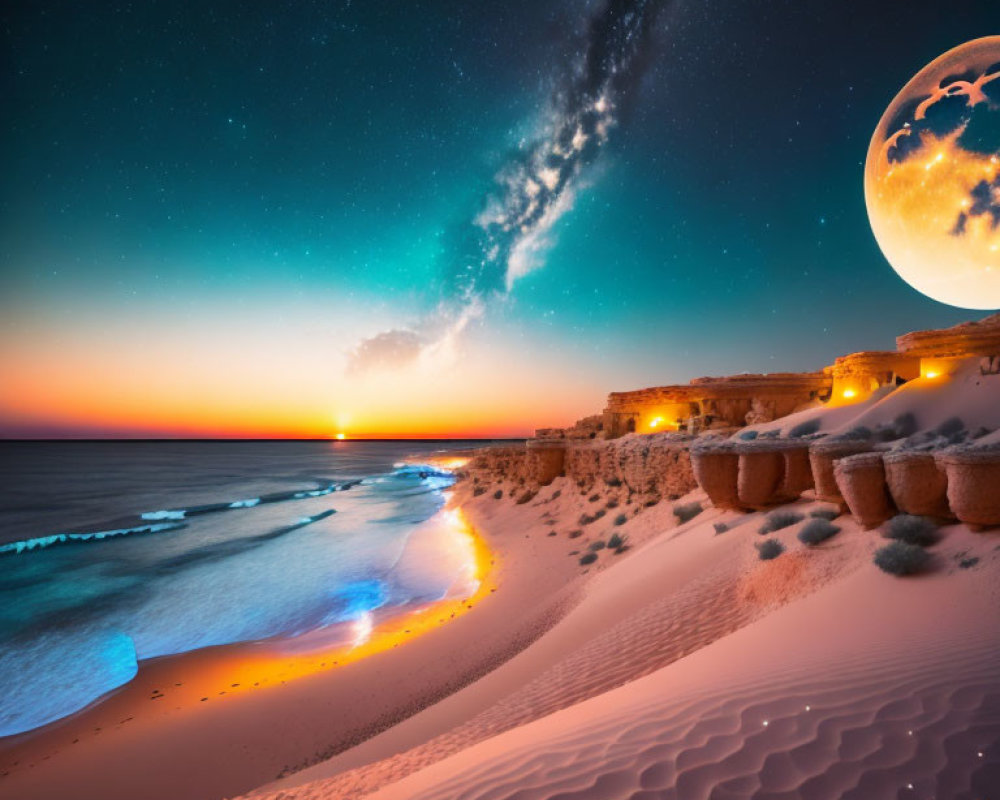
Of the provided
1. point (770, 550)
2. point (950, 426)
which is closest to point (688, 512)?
point (770, 550)

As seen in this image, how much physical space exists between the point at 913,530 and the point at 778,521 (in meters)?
2.49

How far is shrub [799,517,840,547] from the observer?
22.8 ft

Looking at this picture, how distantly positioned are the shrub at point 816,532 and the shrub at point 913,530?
830 millimetres

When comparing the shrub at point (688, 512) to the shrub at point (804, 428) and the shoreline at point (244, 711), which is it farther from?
the shrub at point (804, 428)

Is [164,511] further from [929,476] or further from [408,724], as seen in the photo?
[929,476]

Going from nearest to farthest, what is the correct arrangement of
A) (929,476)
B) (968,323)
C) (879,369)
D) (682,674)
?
(682,674) → (929,476) → (968,323) → (879,369)

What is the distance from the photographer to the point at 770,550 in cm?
714

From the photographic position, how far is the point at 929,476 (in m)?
6.30

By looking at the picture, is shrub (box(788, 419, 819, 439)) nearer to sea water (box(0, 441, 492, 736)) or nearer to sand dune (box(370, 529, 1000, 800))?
sand dune (box(370, 529, 1000, 800))

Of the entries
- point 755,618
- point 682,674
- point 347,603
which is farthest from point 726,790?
point 347,603

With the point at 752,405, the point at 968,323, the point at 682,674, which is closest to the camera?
the point at 682,674

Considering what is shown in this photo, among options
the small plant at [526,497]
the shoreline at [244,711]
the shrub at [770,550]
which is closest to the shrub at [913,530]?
the shrub at [770,550]

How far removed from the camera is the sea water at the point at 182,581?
32.4 feet

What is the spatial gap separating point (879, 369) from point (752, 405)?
676 centimetres
